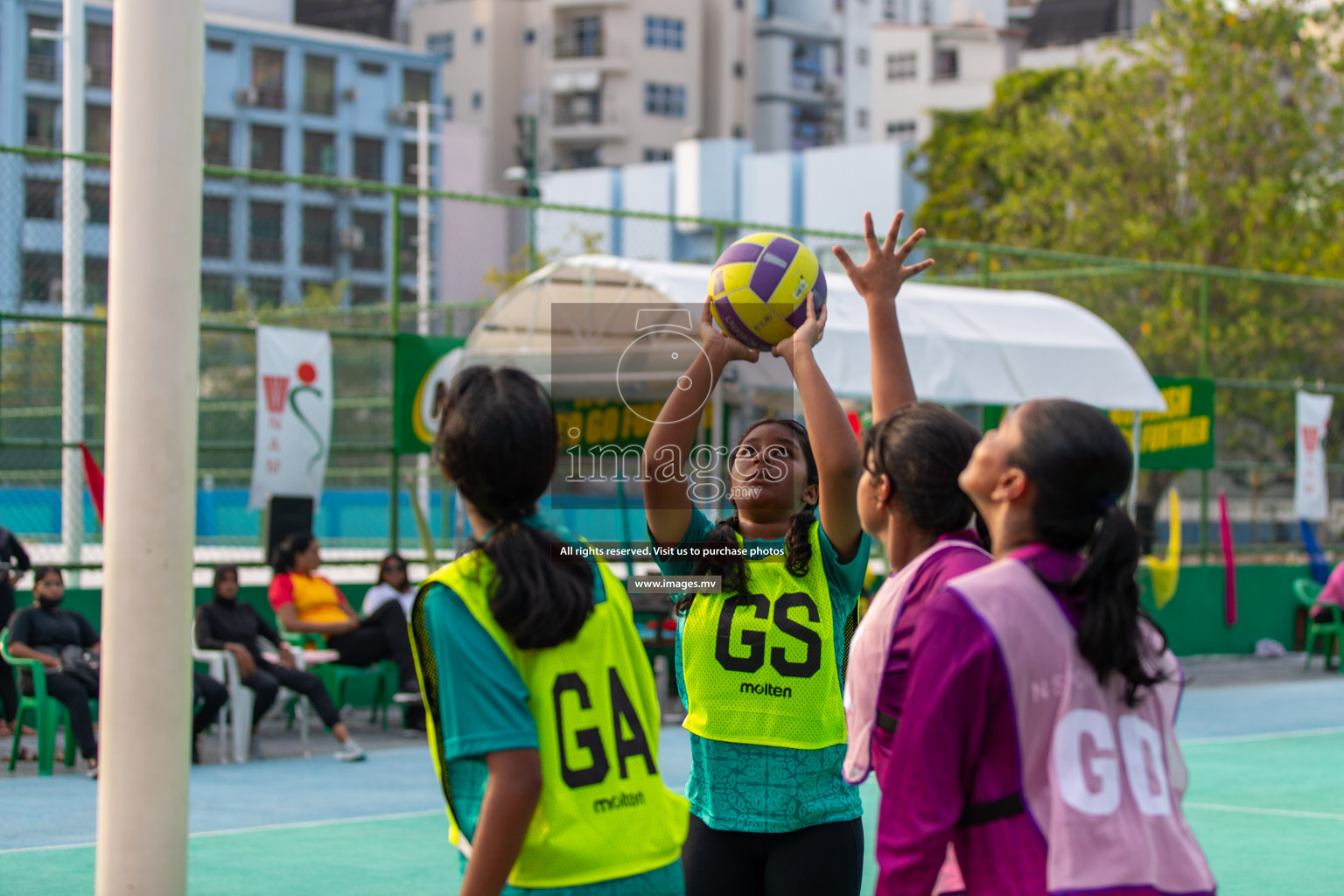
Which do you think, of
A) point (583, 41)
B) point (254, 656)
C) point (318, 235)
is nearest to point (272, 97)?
point (318, 235)

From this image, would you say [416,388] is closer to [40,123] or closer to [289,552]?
[289,552]

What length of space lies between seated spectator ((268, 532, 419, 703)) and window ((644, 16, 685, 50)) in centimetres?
5736

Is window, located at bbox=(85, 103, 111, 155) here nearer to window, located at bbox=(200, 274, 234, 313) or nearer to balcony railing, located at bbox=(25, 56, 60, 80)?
balcony railing, located at bbox=(25, 56, 60, 80)

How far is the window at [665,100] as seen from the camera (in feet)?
217

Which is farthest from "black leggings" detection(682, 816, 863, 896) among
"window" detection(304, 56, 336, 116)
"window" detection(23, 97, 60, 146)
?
"window" detection(304, 56, 336, 116)

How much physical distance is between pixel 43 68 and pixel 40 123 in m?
1.74

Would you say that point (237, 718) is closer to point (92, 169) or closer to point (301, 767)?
point (301, 767)

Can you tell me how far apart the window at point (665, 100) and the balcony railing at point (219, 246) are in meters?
23.4

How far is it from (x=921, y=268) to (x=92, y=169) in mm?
42055

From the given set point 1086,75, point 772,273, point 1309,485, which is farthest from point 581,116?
point 772,273

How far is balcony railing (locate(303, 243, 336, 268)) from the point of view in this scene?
169ft

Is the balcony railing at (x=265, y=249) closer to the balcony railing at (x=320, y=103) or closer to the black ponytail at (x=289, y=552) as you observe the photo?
the balcony railing at (x=320, y=103)

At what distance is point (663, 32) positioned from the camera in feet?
217

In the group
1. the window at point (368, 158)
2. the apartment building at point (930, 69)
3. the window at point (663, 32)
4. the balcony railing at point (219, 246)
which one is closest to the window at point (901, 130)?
the apartment building at point (930, 69)
